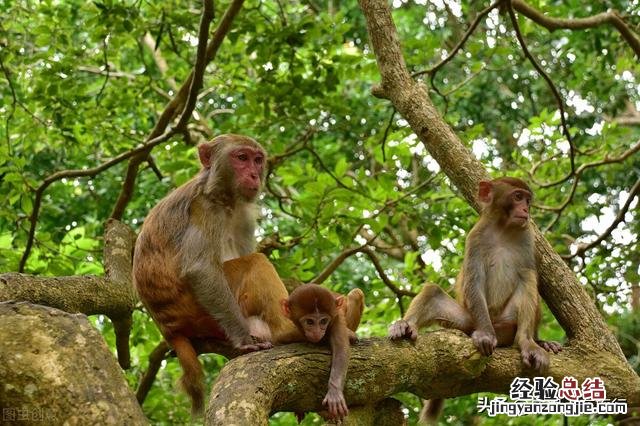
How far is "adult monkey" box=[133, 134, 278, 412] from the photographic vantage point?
16.9ft

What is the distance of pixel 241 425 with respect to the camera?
351 cm

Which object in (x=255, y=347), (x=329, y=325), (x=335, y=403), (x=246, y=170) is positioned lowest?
(x=335, y=403)

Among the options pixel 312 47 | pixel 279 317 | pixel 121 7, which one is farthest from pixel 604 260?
pixel 121 7

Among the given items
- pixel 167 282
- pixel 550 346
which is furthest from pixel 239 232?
pixel 550 346

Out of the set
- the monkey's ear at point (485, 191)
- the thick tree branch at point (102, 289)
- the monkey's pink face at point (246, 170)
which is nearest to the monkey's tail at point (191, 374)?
the thick tree branch at point (102, 289)

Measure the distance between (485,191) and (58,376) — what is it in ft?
13.0

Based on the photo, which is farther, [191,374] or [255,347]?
[191,374]

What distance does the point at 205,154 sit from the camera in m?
5.98

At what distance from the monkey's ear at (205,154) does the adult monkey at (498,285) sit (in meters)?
1.83

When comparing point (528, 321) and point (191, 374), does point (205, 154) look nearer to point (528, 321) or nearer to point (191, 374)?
point (191, 374)

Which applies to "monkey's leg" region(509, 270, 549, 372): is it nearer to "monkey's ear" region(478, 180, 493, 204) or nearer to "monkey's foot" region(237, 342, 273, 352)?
"monkey's ear" region(478, 180, 493, 204)

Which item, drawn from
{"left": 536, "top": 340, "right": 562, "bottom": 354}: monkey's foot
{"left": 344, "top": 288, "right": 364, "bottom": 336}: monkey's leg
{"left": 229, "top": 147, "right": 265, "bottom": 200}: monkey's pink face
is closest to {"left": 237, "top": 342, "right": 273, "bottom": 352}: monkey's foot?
{"left": 344, "top": 288, "right": 364, "bottom": 336}: monkey's leg

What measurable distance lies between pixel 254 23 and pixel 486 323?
163 inches

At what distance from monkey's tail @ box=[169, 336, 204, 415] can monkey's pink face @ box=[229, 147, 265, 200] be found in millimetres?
1176
